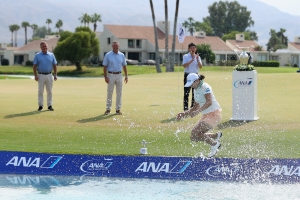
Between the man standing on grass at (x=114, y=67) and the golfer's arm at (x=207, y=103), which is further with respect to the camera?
the man standing on grass at (x=114, y=67)

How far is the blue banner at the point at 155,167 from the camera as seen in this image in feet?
33.1

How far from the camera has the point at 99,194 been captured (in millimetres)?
9672

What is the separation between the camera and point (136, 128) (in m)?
15.8

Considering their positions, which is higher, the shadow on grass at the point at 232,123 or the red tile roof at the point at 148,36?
the red tile roof at the point at 148,36

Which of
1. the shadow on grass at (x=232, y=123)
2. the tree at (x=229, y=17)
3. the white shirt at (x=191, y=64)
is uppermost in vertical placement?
the tree at (x=229, y=17)

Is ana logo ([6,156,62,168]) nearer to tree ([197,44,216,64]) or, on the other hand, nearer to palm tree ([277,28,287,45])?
tree ([197,44,216,64])

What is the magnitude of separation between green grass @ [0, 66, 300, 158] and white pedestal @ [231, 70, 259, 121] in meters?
0.38

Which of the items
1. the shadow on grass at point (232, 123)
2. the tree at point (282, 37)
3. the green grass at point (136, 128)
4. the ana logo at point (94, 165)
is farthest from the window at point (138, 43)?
the ana logo at point (94, 165)

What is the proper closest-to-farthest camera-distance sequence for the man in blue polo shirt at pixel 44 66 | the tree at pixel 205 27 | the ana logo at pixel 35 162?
the ana logo at pixel 35 162 → the man in blue polo shirt at pixel 44 66 → the tree at pixel 205 27

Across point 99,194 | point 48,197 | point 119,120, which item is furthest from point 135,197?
point 119,120

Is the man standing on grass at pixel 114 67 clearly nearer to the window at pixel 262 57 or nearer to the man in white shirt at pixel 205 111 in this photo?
the man in white shirt at pixel 205 111

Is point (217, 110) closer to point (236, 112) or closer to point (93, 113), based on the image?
point (236, 112)

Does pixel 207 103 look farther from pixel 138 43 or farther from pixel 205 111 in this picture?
pixel 138 43

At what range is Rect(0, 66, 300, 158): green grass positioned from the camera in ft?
41.4
